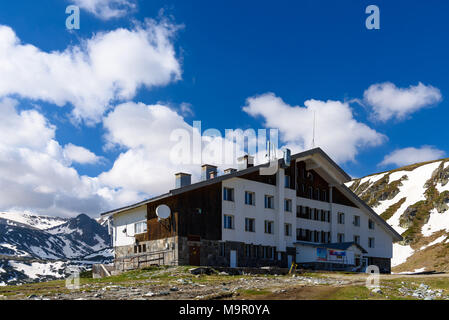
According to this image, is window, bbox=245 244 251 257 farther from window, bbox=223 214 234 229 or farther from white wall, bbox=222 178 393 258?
window, bbox=223 214 234 229

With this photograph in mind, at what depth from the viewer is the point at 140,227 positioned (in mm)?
46125

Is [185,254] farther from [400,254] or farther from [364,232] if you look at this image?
[400,254]

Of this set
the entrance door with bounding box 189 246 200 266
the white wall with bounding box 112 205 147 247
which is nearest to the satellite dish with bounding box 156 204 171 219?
the entrance door with bounding box 189 246 200 266

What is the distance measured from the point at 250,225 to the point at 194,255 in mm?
7313

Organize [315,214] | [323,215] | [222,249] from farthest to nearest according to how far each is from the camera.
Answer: [323,215], [315,214], [222,249]

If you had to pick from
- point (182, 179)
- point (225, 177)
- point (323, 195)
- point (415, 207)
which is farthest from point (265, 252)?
point (415, 207)

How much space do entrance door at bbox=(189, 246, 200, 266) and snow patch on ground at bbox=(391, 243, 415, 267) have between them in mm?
75101

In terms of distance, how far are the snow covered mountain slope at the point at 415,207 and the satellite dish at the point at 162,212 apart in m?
62.4

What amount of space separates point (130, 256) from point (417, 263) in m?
69.9

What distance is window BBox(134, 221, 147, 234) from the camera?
45487 millimetres

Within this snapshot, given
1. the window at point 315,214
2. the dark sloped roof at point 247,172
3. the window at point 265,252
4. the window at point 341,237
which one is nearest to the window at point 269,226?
the window at point 265,252
